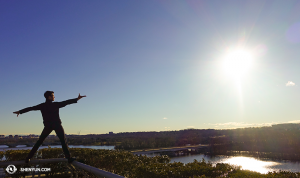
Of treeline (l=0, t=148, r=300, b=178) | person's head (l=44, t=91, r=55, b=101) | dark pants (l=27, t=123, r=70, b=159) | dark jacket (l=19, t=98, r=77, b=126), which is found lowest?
treeline (l=0, t=148, r=300, b=178)

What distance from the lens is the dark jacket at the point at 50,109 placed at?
4.09 metres

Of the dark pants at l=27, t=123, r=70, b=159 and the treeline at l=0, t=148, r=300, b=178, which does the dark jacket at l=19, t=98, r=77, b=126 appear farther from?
the treeline at l=0, t=148, r=300, b=178

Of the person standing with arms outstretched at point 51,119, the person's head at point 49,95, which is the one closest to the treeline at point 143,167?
the person standing with arms outstretched at point 51,119

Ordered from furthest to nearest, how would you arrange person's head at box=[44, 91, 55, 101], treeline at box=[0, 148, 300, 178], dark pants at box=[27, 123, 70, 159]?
treeline at box=[0, 148, 300, 178]
person's head at box=[44, 91, 55, 101]
dark pants at box=[27, 123, 70, 159]

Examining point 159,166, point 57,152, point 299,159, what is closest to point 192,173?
point 159,166

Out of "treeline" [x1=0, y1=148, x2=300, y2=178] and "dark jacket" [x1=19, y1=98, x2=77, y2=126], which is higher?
"dark jacket" [x1=19, y1=98, x2=77, y2=126]

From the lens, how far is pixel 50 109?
4.12 metres

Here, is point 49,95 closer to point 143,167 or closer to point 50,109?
point 50,109

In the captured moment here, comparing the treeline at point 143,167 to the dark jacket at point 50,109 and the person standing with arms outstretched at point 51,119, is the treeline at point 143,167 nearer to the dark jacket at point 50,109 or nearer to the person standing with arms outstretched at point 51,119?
the person standing with arms outstretched at point 51,119

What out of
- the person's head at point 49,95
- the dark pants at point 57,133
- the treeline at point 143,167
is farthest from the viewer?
the treeline at point 143,167

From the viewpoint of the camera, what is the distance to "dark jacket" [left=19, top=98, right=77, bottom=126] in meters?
4.09

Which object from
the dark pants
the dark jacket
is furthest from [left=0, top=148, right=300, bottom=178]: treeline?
the dark jacket

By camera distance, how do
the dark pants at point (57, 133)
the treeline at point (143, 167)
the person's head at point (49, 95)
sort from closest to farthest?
the dark pants at point (57, 133) → the person's head at point (49, 95) → the treeline at point (143, 167)

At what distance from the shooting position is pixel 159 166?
5.07 metres
